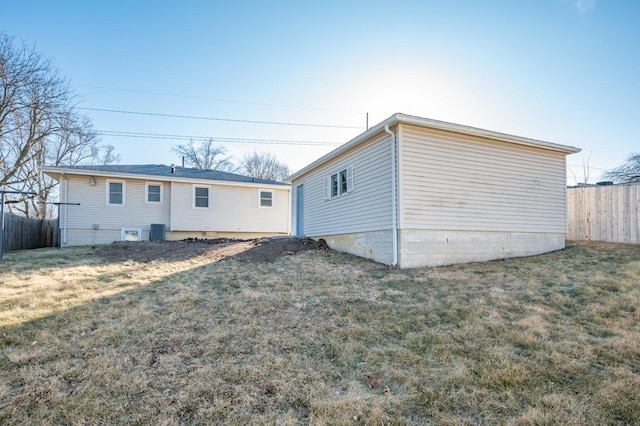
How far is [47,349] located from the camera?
4.01m

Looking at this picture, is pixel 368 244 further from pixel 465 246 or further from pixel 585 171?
pixel 585 171

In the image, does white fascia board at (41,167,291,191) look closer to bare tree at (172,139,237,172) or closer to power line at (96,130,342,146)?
power line at (96,130,342,146)

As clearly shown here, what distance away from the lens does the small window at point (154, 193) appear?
15.8 meters

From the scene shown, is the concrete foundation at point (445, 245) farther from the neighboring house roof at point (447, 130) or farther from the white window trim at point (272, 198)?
the white window trim at point (272, 198)

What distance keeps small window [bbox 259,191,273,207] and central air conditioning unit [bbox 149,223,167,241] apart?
4663 millimetres

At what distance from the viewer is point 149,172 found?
1605cm

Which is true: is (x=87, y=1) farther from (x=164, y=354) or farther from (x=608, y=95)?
(x=608, y=95)

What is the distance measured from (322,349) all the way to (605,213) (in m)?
11.3

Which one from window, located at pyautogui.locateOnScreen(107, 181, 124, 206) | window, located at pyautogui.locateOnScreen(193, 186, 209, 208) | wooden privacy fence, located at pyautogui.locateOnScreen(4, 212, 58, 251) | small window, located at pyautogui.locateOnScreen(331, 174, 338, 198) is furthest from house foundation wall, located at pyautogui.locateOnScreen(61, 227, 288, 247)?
small window, located at pyautogui.locateOnScreen(331, 174, 338, 198)

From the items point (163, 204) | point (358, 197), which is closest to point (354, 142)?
point (358, 197)

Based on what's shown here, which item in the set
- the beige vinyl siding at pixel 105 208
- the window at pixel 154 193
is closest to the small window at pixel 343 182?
the beige vinyl siding at pixel 105 208

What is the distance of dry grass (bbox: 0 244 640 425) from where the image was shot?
293cm

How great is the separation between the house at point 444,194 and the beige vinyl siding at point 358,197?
0.09 feet

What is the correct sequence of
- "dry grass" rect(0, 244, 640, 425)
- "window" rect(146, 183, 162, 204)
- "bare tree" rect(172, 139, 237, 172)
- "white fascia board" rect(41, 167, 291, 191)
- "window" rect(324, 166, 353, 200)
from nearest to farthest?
"dry grass" rect(0, 244, 640, 425) < "window" rect(324, 166, 353, 200) < "white fascia board" rect(41, 167, 291, 191) < "window" rect(146, 183, 162, 204) < "bare tree" rect(172, 139, 237, 172)
